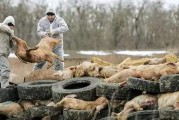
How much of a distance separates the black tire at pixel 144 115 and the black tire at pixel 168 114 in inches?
10.0

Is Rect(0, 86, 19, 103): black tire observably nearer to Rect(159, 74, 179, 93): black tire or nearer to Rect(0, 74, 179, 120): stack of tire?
Result: Rect(0, 74, 179, 120): stack of tire

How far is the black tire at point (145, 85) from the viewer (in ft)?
26.2

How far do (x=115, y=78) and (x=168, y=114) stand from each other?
223cm

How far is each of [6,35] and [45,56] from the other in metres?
1.07

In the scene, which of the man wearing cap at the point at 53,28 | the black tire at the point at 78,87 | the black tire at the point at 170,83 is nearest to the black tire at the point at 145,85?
the black tire at the point at 170,83

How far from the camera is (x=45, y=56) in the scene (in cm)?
1038

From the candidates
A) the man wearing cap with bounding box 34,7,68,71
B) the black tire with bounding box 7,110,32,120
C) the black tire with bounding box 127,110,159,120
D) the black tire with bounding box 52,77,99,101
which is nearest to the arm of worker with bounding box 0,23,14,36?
the man wearing cap with bounding box 34,7,68,71

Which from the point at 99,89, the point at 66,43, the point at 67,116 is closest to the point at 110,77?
the point at 99,89

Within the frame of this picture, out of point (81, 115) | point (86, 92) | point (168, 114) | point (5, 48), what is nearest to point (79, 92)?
point (86, 92)

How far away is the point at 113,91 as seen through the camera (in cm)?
845

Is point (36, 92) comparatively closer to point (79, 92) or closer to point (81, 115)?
point (79, 92)

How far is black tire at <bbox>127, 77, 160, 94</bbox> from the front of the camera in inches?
315

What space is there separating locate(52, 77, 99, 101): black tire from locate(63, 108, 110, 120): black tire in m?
0.53

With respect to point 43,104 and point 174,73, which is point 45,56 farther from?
point 174,73
